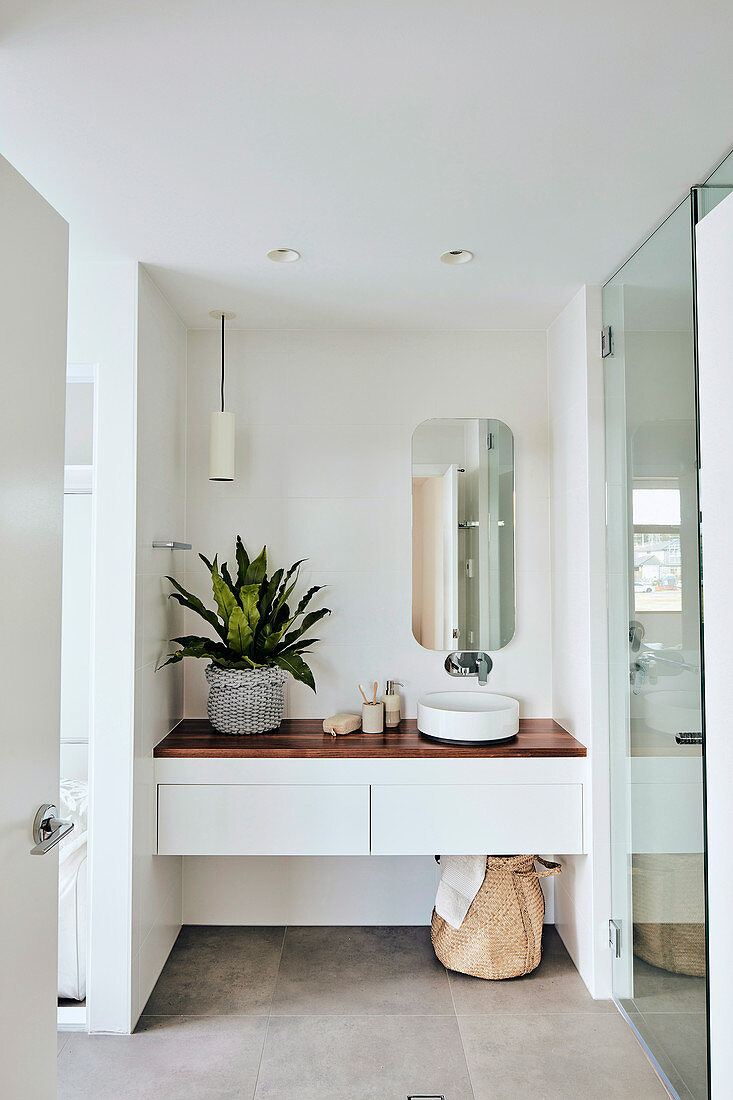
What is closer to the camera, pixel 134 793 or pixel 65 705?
pixel 134 793

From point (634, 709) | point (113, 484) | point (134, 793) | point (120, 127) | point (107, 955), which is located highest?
point (120, 127)

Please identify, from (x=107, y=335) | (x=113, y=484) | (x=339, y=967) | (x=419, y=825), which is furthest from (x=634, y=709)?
(x=107, y=335)

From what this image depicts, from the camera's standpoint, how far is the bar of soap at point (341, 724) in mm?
2953

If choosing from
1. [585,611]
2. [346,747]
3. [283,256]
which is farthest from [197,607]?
[585,611]

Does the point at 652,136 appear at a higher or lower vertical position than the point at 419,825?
higher

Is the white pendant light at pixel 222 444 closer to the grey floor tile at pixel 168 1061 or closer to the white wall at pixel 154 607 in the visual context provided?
the white wall at pixel 154 607

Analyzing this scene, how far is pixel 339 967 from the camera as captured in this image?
2932 mm

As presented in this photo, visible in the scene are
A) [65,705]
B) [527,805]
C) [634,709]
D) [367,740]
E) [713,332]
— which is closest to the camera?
[713,332]

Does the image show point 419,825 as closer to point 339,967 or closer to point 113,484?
point 339,967

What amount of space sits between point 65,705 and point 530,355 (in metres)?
2.36

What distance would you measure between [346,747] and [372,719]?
9.3 inches

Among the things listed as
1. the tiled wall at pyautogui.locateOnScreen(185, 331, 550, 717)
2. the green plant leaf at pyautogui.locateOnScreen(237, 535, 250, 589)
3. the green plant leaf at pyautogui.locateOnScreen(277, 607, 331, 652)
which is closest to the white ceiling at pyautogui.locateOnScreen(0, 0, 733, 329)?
the tiled wall at pyautogui.locateOnScreen(185, 331, 550, 717)

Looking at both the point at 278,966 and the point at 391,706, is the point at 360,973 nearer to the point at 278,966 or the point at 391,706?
the point at 278,966

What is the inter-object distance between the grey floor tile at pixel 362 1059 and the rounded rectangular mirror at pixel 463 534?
1.35 meters
